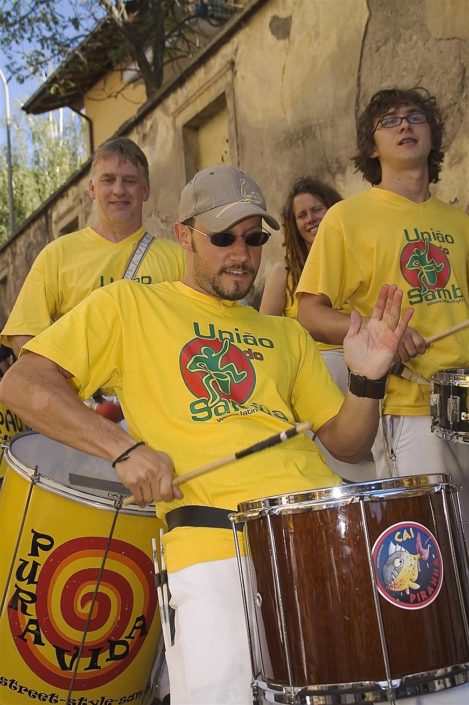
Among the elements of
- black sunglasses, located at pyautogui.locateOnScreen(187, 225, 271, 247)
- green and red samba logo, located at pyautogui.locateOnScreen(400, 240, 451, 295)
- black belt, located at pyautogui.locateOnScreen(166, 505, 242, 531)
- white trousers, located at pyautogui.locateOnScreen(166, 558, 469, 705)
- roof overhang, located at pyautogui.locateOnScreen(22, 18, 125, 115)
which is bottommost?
white trousers, located at pyautogui.locateOnScreen(166, 558, 469, 705)

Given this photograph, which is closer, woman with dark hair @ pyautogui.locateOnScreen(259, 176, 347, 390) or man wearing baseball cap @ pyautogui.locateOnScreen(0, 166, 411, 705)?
man wearing baseball cap @ pyautogui.locateOnScreen(0, 166, 411, 705)

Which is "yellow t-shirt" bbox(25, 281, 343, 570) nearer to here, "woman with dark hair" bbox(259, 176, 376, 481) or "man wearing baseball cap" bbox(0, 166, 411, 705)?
"man wearing baseball cap" bbox(0, 166, 411, 705)

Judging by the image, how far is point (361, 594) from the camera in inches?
84.1

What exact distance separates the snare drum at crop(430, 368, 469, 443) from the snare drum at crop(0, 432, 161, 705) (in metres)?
1.06

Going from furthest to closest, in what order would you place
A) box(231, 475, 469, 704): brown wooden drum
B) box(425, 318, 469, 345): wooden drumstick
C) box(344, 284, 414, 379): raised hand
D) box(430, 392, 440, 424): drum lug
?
1. box(430, 392, 440, 424): drum lug
2. box(425, 318, 469, 345): wooden drumstick
3. box(344, 284, 414, 379): raised hand
4. box(231, 475, 469, 704): brown wooden drum

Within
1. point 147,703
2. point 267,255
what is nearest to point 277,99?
point 267,255

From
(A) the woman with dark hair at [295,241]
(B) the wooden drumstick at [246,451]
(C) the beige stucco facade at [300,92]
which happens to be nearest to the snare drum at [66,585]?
(B) the wooden drumstick at [246,451]

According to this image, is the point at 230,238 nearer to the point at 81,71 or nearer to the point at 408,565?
the point at 408,565

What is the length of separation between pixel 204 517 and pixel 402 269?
5.23 ft

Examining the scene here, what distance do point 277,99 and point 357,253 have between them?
205 inches

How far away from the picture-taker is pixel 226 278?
2.96 m

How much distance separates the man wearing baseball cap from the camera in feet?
8.02

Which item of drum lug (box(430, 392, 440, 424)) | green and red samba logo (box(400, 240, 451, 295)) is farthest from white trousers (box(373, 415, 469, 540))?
green and red samba logo (box(400, 240, 451, 295))

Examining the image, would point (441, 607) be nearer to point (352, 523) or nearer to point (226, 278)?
point (352, 523)
